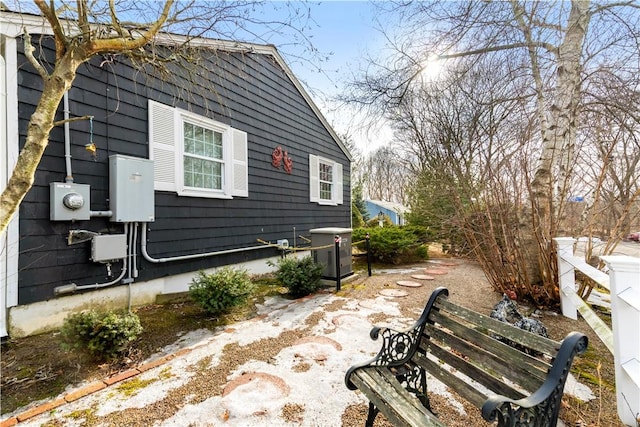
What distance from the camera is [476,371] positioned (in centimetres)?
169

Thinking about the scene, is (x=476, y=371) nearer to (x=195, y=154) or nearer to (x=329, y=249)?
(x=329, y=249)

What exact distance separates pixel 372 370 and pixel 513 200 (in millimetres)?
3511

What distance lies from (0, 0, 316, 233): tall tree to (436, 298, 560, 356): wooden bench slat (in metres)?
3.15

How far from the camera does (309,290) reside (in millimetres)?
5012

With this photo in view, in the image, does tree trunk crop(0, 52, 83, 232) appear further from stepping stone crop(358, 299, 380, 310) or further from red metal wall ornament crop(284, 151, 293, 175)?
red metal wall ornament crop(284, 151, 293, 175)

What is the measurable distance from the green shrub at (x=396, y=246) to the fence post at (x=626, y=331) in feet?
19.5

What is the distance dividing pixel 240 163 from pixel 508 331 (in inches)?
211

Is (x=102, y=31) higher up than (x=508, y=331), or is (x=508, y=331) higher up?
(x=102, y=31)

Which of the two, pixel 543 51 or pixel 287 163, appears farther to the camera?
pixel 287 163

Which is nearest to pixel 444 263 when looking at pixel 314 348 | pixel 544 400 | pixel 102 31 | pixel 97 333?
pixel 314 348

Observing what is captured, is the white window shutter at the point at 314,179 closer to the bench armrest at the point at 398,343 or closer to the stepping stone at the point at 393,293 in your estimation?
the stepping stone at the point at 393,293

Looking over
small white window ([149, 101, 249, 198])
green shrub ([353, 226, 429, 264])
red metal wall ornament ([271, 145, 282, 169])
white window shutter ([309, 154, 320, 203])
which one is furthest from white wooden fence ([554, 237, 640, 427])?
white window shutter ([309, 154, 320, 203])

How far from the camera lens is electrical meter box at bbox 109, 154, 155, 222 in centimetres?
394

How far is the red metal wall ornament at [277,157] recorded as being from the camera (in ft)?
23.1
